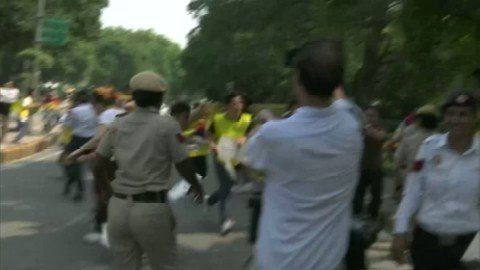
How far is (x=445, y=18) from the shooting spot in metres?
5.36

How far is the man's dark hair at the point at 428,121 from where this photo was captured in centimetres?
798

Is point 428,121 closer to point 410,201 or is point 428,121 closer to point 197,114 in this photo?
point 197,114

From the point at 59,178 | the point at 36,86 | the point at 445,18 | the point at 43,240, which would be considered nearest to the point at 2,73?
the point at 36,86

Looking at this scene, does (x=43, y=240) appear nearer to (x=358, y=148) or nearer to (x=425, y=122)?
(x=425, y=122)

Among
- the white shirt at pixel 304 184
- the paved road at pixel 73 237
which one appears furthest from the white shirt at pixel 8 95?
the white shirt at pixel 304 184

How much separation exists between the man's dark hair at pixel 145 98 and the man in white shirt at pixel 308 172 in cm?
200

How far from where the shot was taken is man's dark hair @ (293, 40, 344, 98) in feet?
9.53

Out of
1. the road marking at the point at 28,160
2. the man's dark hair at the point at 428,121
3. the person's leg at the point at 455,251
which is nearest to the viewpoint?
the person's leg at the point at 455,251

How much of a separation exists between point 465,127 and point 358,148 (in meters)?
0.96

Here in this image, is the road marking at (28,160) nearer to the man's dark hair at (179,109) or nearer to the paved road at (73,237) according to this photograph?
the paved road at (73,237)

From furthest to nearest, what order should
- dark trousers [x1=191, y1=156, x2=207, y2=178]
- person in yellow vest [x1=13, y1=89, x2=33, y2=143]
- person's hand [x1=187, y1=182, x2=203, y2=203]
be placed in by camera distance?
1. person in yellow vest [x1=13, y1=89, x2=33, y2=143]
2. dark trousers [x1=191, y1=156, x2=207, y2=178]
3. person's hand [x1=187, y1=182, x2=203, y2=203]

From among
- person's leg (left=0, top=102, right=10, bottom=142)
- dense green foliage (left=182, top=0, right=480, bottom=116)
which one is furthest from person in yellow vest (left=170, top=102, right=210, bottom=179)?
person's leg (left=0, top=102, right=10, bottom=142)

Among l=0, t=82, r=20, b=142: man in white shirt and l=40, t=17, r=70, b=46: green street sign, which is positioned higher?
l=40, t=17, r=70, b=46: green street sign

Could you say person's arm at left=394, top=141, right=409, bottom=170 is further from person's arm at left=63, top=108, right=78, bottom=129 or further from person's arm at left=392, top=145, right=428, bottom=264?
person's arm at left=392, top=145, right=428, bottom=264
